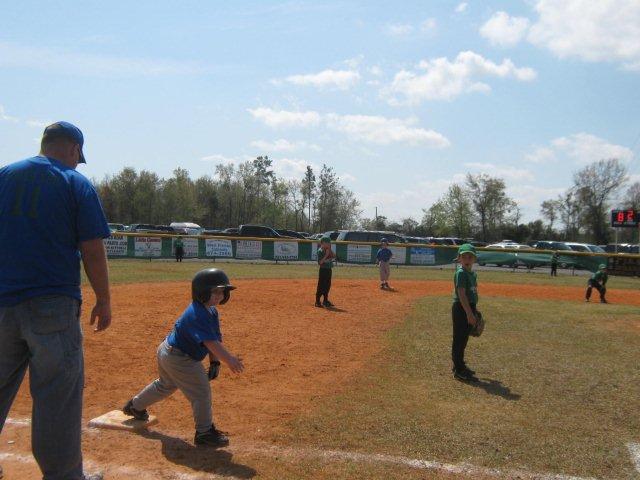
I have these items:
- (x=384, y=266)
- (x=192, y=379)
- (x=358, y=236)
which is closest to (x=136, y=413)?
(x=192, y=379)

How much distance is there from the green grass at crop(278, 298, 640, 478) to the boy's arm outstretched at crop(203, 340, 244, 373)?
98cm

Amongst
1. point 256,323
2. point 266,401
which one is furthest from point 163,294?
point 266,401

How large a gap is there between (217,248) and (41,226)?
30195mm

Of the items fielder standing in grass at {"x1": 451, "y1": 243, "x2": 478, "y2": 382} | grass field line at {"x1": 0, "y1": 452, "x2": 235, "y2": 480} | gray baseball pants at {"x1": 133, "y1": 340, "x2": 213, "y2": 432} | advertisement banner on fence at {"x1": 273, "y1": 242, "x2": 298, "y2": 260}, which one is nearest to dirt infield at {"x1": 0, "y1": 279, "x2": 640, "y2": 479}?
grass field line at {"x1": 0, "y1": 452, "x2": 235, "y2": 480}

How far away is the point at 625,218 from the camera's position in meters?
34.4

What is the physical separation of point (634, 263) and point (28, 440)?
3465cm

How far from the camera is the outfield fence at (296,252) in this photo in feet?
102

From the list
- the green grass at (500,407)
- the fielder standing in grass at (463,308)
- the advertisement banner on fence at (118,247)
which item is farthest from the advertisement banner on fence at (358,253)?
the fielder standing in grass at (463,308)

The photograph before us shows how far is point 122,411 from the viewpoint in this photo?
514cm

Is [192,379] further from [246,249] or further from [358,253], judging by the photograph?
[358,253]

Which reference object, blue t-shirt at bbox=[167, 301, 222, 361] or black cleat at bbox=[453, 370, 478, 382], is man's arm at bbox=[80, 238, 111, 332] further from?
black cleat at bbox=[453, 370, 478, 382]

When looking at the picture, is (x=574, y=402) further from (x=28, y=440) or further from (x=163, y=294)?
(x=163, y=294)

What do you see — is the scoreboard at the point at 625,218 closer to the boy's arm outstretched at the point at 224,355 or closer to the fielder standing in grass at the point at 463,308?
the fielder standing in grass at the point at 463,308

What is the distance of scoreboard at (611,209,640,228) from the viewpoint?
34.1 m
